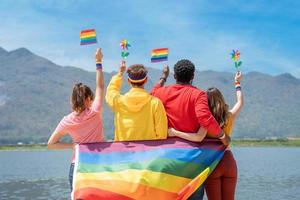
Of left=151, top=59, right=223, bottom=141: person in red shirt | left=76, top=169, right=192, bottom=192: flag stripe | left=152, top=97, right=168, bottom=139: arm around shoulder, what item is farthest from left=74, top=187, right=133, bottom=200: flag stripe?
left=151, top=59, right=223, bottom=141: person in red shirt

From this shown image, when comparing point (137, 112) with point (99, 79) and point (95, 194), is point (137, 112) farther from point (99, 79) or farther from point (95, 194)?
point (95, 194)

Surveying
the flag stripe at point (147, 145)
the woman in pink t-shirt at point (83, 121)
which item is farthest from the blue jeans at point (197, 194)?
the woman in pink t-shirt at point (83, 121)

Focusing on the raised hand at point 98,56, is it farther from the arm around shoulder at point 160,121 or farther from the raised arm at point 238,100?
the raised arm at point 238,100

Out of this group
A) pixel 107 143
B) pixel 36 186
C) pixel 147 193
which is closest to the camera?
pixel 147 193

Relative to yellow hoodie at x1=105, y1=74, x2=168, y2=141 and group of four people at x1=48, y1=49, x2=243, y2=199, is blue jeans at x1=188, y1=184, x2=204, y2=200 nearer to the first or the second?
group of four people at x1=48, y1=49, x2=243, y2=199

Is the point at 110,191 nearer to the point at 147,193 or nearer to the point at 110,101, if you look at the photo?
the point at 147,193

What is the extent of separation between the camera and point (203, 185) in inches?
248

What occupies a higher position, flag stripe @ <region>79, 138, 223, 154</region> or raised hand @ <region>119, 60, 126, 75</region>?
raised hand @ <region>119, 60, 126, 75</region>

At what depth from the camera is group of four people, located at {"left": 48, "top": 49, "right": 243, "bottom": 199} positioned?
6098mm

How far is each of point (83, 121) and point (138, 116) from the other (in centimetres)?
79

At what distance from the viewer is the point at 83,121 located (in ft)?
21.3

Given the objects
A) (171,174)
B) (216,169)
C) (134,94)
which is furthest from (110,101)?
(216,169)

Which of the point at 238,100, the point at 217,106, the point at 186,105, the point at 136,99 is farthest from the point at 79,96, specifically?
the point at 238,100

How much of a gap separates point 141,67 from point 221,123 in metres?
1.22
